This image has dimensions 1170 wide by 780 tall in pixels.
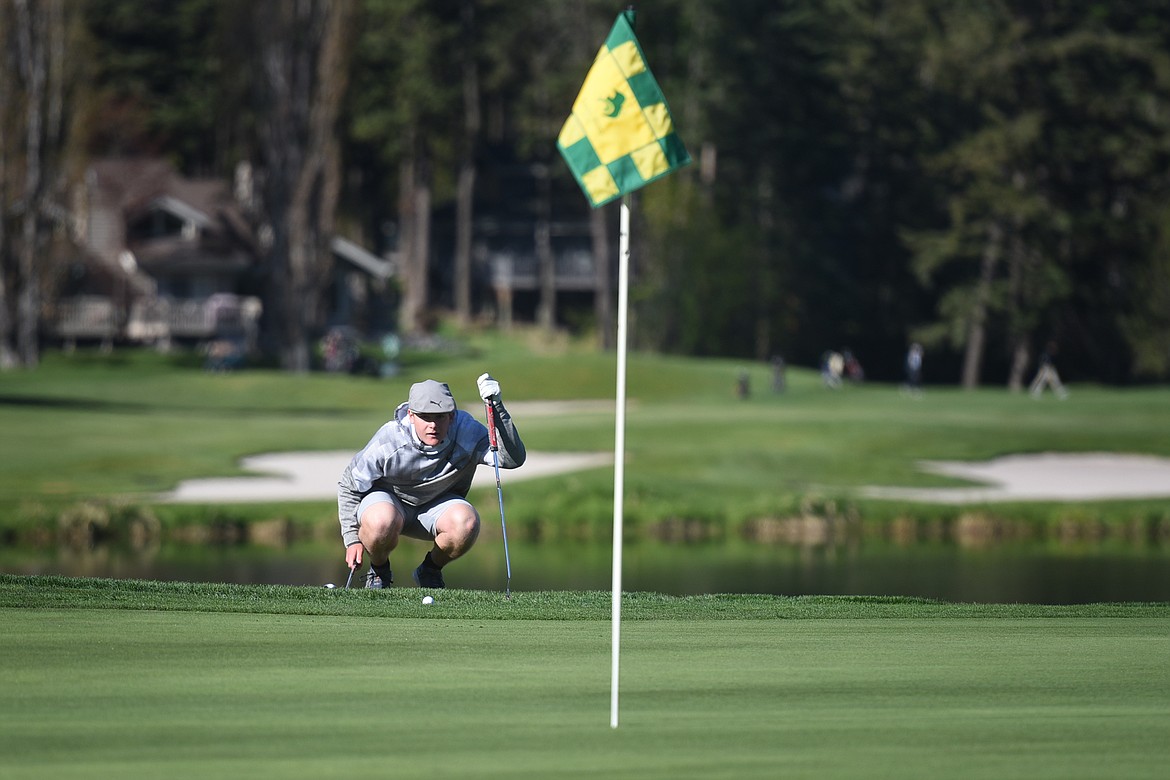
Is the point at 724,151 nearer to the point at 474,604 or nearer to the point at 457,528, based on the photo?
the point at 457,528

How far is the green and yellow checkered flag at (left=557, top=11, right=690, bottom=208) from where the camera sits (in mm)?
7328

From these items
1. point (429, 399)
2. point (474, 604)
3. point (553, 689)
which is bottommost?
point (474, 604)

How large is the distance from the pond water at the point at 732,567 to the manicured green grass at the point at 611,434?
1.37 metres

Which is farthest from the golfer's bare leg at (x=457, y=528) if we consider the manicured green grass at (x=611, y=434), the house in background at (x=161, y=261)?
the house in background at (x=161, y=261)

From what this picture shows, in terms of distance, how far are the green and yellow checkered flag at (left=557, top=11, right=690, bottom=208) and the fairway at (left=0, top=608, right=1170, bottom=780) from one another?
2.06 meters

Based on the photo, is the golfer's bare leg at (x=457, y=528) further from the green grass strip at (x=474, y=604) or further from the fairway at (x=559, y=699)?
the fairway at (x=559, y=699)

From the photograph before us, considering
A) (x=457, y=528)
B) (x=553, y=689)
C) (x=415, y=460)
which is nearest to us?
(x=553, y=689)

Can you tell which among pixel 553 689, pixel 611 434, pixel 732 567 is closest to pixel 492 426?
pixel 553 689

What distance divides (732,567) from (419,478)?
401 inches

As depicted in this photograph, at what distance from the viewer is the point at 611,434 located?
3098 centimetres

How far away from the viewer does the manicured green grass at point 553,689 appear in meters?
5.69

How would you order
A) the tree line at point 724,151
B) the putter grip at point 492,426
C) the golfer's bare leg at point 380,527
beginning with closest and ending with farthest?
the putter grip at point 492,426 → the golfer's bare leg at point 380,527 → the tree line at point 724,151

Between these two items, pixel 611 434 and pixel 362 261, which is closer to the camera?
pixel 611 434

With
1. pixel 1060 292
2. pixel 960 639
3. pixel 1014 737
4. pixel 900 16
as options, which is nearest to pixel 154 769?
pixel 1014 737
